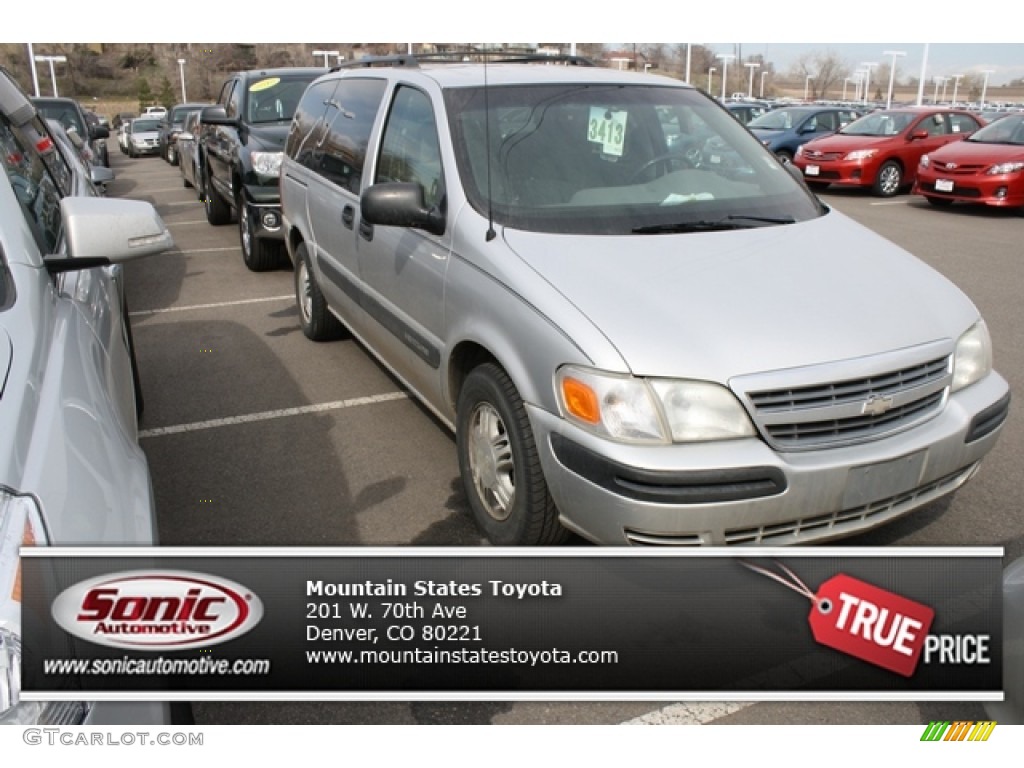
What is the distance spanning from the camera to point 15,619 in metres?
1.65

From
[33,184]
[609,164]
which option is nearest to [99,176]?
[33,184]

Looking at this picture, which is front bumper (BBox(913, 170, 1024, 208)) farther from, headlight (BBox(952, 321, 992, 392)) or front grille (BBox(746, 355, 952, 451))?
front grille (BBox(746, 355, 952, 451))

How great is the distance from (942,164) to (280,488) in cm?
1261

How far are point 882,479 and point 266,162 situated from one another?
6798mm

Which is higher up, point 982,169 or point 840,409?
point 840,409

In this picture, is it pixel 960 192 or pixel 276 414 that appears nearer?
pixel 276 414

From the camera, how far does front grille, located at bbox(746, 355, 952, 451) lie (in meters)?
2.72

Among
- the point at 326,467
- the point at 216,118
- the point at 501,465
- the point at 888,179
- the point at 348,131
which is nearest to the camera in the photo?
the point at 501,465

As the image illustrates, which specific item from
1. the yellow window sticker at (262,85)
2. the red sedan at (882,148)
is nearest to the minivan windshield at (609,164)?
the yellow window sticker at (262,85)

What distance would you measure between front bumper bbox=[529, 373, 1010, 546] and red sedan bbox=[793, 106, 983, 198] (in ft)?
45.2

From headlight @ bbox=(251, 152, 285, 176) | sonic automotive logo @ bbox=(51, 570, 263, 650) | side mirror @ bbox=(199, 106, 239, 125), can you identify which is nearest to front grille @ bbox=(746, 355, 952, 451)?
sonic automotive logo @ bbox=(51, 570, 263, 650)

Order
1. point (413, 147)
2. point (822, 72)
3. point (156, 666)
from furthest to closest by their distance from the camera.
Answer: point (822, 72) < point (413, 147) < point (156, 666)
